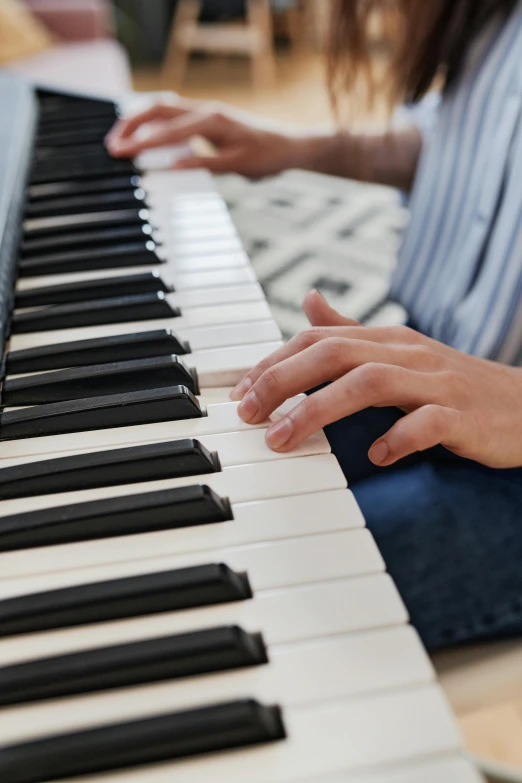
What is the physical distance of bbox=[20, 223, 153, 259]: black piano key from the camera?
0.78m

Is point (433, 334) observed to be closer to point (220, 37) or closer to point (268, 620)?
point (268, 620)

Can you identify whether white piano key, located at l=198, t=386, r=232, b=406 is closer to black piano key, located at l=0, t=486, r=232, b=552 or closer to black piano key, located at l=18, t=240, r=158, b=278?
black piano key, located at l=0, t=486, r=232, b=552

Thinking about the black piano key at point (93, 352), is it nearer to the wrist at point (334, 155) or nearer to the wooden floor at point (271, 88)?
the wrist at point (334, 155)

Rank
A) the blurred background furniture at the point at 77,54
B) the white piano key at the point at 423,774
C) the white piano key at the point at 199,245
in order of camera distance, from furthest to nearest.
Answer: the blurred background furniture at the point at 77,54
the white piano key at the point at 199,245
the white piano key at the point at 423,774

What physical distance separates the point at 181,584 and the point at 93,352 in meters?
0.27

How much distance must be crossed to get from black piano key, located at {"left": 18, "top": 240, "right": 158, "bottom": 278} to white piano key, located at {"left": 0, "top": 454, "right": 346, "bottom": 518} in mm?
340

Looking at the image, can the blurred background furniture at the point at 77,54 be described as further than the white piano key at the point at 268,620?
Yes

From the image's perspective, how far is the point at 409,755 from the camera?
0.34 m

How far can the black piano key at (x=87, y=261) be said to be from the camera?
2.45 feet

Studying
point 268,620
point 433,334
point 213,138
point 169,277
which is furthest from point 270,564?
point 213,138

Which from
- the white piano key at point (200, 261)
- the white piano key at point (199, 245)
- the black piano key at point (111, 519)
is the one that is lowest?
the black piano key at point (111, 519)

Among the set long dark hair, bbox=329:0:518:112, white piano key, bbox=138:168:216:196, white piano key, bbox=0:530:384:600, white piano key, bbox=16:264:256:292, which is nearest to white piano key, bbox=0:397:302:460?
white piano key, bbox=0:530:384:600

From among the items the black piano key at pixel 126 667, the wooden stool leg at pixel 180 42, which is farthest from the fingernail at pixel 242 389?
the wooden stool leg at pixel 180 42

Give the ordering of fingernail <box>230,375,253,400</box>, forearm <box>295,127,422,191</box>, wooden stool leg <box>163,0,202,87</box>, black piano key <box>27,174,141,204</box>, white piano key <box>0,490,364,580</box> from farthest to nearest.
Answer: wooden stool leg <box>163,0,202,87</box> → forearm <box>295,127,422,191</box> → black piano key <box>27,174,141,204</box> → fingernail <box>230,375,253,400</box> → white piano key <box>0,490,364,580</box>
